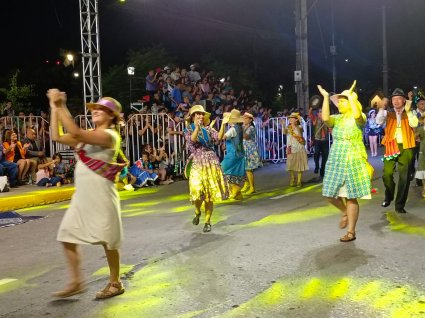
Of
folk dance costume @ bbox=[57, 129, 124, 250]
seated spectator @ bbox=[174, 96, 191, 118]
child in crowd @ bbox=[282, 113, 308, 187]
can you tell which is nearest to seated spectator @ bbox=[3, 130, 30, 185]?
seated spectator @ bbox=[174, 96, 191, 118]

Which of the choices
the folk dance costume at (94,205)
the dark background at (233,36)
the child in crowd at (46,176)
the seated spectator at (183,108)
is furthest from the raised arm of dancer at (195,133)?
the dark background at (233,36)

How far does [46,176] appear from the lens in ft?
46.6

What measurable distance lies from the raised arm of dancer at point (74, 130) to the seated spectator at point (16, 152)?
965 centimetres

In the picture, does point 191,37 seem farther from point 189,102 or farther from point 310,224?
point 310,224

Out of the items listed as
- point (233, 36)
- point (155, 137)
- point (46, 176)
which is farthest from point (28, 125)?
point (233, 36)

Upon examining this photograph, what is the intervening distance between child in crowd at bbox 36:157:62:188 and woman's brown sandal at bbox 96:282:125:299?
8981 mm

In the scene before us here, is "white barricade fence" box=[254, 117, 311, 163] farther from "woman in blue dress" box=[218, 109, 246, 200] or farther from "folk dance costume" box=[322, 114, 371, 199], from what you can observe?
"folk dance costume" box=[322, 114, 371, 199]

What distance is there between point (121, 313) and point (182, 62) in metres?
31.7

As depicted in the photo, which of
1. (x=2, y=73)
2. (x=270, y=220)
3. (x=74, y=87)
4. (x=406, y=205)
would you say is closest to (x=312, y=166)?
(x=406, y=205)

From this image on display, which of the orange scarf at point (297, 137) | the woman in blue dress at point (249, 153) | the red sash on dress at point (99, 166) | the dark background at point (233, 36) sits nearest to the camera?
the red sash on dress at point (99, 166)

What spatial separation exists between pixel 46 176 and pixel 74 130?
994 cm

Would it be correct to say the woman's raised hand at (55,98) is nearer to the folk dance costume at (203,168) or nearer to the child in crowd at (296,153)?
the folk dance costume at (203,168)

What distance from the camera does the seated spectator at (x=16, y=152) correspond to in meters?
13.9

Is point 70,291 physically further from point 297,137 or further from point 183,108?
point 183,108
